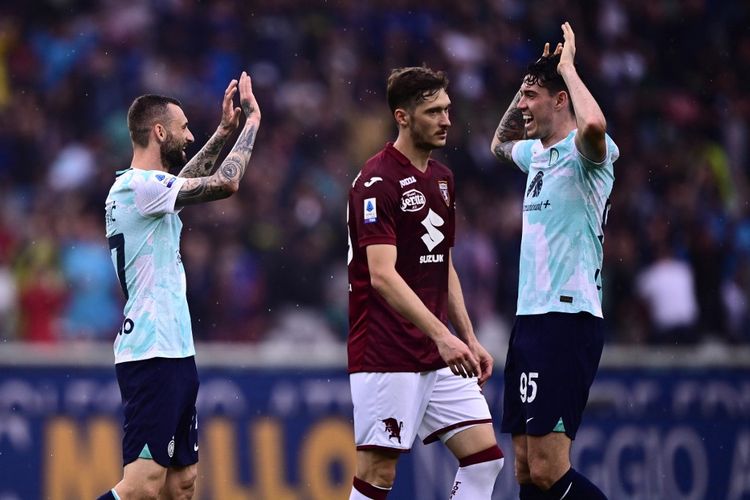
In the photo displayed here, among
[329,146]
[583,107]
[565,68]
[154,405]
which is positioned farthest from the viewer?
[329,146]

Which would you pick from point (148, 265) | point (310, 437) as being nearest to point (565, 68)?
point (148, 265)

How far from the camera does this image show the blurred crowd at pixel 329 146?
46.5ft

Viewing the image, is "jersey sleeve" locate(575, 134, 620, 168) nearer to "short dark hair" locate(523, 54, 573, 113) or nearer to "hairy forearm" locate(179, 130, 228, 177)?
"short dark hair" locate(523, 54, 573, 113)

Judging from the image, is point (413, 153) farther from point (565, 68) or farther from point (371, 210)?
point (565, 68)

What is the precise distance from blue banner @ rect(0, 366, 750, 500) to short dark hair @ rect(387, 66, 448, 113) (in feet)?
14.6

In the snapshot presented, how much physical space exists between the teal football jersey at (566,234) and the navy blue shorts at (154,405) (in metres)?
1.92

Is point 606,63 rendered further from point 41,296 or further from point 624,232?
point 41,296

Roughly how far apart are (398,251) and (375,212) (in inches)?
11.5

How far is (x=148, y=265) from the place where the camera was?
7781 mm

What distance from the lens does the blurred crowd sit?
14.2 meters

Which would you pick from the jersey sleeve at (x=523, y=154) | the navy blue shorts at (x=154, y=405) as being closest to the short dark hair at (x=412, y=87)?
the jersey sleeve at (x=523, y=154)

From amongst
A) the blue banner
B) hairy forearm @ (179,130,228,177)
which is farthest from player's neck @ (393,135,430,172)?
the blue banner

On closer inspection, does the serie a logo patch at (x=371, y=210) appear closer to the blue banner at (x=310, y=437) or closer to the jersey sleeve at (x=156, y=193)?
the jersey sleeve at (x=156, y=193)

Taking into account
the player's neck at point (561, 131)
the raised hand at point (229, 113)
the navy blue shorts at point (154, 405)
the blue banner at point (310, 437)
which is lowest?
the blue banner at point (310, 437)
